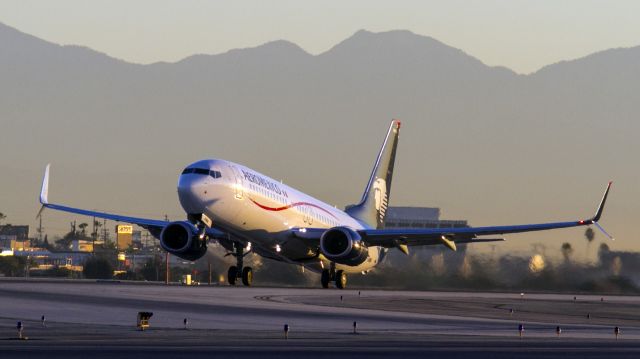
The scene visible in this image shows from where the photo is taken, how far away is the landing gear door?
58.3m

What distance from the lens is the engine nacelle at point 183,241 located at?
202 feet

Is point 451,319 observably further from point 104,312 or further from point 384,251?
point 384,251

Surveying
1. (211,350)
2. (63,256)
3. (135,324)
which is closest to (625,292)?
(135,324)

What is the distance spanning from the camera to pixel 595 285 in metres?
83.6

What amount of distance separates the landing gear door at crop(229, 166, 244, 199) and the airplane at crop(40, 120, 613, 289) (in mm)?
47

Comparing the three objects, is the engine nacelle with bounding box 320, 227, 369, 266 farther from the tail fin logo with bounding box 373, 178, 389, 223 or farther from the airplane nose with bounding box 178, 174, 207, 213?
the tail fin logo with bounding box 373, 178, 389, 223

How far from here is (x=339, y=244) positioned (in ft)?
215

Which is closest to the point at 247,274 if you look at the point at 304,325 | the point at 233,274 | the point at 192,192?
the point at 233,274

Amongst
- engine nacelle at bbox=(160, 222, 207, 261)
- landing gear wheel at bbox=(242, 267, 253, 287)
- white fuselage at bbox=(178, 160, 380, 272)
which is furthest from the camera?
landing gear wheel at bbox=(242, 267, 253, 287)

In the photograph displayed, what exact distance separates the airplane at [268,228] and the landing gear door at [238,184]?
0.15 feet

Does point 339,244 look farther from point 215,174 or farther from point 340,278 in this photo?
point 215,174

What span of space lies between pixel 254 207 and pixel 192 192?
13.3 feet

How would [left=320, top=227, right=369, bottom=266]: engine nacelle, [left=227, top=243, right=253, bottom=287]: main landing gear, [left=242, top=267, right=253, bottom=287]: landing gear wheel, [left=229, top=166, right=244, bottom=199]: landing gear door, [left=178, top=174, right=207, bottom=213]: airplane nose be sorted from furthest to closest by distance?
1. [left=242, top=267, right=253, bottom=287]: landing gear wheel
2. [left=320, top=227, right=369, bottom=266]: engine nacelle
3. [left=227, top=243, right=253, bottom=287]: main landing gear
4. [left=229, top=166, right=244, bottom=199]: landing gear door
5. [left=178, top=174, right=207, bottom=213]: airplane nose

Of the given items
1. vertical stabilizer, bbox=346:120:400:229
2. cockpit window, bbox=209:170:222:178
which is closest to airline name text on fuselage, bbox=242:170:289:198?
cockpit window, bbox=209:170:222:178
